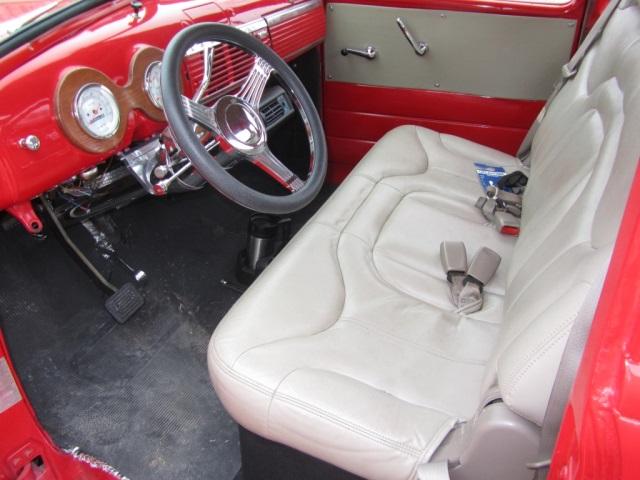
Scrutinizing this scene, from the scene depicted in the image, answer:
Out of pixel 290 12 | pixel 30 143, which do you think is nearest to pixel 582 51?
pixel 290 12

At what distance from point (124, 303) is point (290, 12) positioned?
102 centimetres

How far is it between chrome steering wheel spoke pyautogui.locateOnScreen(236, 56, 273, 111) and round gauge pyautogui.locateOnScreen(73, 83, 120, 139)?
11.2 inches

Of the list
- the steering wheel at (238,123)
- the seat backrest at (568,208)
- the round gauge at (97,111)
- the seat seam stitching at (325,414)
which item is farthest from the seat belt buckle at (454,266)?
the round gauge at (97,111)

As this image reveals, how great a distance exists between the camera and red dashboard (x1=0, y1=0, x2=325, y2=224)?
1128mm

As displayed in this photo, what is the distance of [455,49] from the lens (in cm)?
198

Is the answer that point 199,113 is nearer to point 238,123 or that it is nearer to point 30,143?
point 238,123

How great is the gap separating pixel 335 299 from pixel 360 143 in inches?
44.4

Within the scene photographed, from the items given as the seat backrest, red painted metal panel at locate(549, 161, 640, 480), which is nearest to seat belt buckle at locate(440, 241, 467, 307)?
the seat backrest

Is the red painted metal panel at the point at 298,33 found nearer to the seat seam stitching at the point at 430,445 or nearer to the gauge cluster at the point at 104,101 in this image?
the gauge cluster at the point at 104,101

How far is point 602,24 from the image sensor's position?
61.9 inches

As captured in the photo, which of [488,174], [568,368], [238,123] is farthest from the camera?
[488,174]

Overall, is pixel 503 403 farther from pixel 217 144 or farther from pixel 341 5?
pixel 341 5

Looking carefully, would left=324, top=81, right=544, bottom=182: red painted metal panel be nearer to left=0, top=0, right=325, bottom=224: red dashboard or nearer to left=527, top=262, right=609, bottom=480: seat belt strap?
left=0, top=0, right=325, bottom=224: red dashboard

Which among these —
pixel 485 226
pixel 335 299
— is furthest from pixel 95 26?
pixel 485 226
